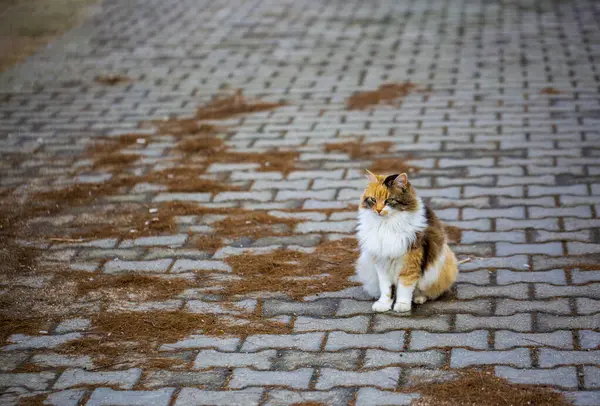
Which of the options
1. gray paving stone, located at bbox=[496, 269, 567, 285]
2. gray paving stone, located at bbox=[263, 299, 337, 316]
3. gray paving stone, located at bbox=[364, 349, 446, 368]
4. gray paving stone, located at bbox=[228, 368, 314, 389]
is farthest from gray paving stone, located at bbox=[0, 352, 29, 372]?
gray paving stone, located at bbox=[496, 269, 567, 285]

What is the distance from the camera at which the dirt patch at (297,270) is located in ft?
17.8

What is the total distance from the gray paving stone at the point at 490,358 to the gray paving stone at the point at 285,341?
83 cm

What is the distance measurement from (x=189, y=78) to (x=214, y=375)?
7.10 m

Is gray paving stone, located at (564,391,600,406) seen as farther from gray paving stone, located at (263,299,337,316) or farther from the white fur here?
gray paving stone, located at (263,299,337,316)

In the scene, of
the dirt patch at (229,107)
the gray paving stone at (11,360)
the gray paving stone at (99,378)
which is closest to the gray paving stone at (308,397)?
the gray paving stone at (99,378)

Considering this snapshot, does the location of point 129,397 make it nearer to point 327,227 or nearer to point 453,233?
point 327,227

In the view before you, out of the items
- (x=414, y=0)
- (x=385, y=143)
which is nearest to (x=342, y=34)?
(x=414, y=0)

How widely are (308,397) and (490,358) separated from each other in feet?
3.58

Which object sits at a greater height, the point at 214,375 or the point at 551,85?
the point at 214,375

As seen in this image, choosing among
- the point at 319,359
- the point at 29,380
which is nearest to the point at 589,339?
the point at 319,359

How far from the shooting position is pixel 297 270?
5.70 metres

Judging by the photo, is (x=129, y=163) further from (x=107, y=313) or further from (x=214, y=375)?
(x=214, y=375)

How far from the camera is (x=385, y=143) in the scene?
8219 millimetres

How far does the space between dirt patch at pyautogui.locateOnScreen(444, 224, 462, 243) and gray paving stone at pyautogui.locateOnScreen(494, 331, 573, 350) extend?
1463 millimetres
